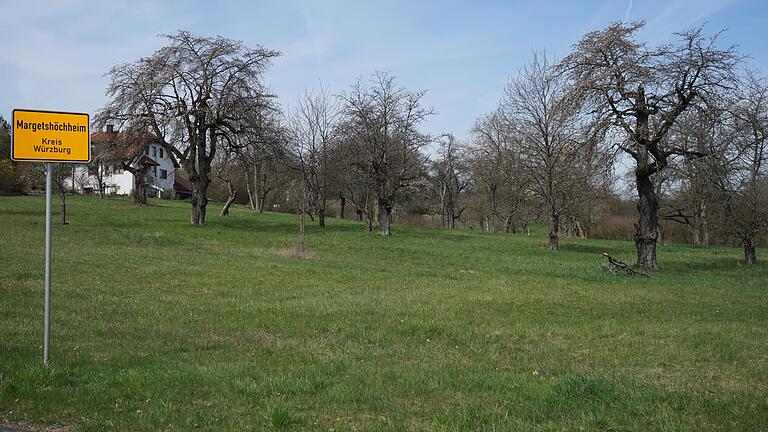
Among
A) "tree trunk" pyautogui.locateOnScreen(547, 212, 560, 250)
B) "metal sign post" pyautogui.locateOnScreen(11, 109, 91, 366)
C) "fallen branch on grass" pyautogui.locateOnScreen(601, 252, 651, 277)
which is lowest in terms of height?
"fallen branch on grass" pyautogui.locateOnScreen(601, 252, 651, 277)

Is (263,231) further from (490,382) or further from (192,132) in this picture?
(490,382)

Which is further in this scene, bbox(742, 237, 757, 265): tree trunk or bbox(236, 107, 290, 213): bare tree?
bbox(236, 107, 290, 213): bare tree

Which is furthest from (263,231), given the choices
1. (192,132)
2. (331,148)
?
(331,148)

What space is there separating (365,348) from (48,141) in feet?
16.5

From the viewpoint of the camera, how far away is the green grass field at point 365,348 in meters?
5.75

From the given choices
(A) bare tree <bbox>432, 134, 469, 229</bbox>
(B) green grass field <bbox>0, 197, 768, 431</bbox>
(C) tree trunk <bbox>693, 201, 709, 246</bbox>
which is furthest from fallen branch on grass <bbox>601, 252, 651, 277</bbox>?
(A) bare tree <bbox>432, 134, 469, 229</bbox>

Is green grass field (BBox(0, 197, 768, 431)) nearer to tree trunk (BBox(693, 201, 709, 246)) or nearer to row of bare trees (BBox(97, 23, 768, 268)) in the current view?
row of bare trees (BBox(97, 23, 768, 268))

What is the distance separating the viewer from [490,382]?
6.98 metres

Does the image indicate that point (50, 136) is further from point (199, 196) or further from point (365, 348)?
point (199, 196)

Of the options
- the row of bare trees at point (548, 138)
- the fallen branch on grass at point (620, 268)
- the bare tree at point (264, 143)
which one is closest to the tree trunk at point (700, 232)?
the row of bare trees at point (548, 138)

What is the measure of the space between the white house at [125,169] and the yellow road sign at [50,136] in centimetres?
2867

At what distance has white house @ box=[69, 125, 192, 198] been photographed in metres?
34.3

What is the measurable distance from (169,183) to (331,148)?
148 ft

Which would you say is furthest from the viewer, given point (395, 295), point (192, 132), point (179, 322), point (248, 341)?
point (192, 132)
